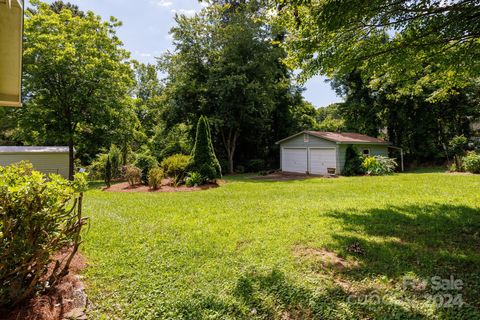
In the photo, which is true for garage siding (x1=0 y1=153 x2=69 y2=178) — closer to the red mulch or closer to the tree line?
the tree line

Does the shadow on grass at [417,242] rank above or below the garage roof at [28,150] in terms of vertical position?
below

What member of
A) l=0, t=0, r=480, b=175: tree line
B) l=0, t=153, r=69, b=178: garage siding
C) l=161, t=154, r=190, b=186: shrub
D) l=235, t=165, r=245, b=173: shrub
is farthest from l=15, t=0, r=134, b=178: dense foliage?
l=235, t=165, r=245, b=173: shrub

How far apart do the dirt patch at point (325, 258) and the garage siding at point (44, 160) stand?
60.9 ft

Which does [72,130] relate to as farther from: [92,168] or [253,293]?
[253,293]

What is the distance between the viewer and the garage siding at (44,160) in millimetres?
16991

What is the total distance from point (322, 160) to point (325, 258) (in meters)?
14.8

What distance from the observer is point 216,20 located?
20703 mm

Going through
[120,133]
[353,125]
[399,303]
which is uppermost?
[353,125]

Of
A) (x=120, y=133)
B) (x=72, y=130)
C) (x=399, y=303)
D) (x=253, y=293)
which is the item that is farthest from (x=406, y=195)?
(x=72, y=130)

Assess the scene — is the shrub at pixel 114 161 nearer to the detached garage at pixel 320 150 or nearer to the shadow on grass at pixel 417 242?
the detached garage at pixel 320 150

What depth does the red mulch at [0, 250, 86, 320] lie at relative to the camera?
262 centimetres

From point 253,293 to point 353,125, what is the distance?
26064 millimetres

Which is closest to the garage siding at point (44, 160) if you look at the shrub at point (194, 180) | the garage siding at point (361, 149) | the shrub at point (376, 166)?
the shrub at point (194, 180)

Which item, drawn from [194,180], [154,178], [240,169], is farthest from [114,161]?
[240,169]
